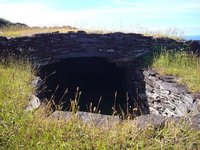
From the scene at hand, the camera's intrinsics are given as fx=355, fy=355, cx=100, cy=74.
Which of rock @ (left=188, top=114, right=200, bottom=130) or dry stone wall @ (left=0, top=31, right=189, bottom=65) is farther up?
dry stone wall @ (left=0, top=31, right=189, bottom=65)

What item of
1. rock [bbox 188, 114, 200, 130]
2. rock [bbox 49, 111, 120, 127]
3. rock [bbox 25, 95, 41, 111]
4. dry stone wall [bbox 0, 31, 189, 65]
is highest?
dry stone wall [bbox 0, 31, 189, 65]

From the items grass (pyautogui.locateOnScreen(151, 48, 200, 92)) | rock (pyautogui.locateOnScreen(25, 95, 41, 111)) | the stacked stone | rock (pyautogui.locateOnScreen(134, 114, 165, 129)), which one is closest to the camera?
rock (pyautogui.locateOnScreen(134, 114, 165, 129))

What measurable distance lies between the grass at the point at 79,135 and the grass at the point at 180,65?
14.5 feet

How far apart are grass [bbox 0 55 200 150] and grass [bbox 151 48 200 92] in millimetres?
4423

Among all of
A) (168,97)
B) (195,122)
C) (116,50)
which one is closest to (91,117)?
(195,122)

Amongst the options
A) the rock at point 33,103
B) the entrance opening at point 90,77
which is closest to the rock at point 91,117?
the rock at point 33,103

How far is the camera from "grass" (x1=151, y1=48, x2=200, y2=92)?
983cm

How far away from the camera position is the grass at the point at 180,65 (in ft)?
32.2

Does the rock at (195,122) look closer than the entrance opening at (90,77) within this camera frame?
Yes

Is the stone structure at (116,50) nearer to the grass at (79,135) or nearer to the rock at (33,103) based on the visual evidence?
the rock at (33,103)

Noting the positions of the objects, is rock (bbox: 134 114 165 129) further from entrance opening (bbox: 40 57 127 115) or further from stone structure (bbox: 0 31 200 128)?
entrance opening (bbox: 40 57 127 115)

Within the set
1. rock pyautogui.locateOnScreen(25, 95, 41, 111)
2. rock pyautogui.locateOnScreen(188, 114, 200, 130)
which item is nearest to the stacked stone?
rock pyautogui.locateOnScreen(188, 114, 200, 130)

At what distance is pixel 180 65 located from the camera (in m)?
11.7

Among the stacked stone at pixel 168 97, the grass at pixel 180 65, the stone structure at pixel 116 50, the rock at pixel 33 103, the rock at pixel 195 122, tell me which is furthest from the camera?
the stone structure at pixel 116 50
